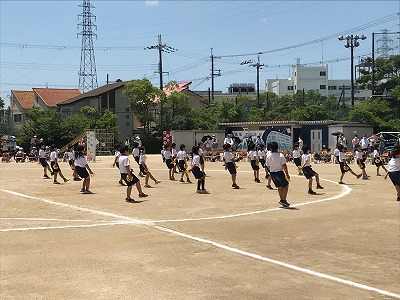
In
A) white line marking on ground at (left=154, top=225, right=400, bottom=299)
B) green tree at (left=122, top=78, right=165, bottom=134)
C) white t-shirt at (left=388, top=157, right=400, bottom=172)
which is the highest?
green tree at (left=122, top=78, right=165, bottom=134)

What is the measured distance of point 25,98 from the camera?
69875 millimetres

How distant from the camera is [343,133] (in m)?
37.3

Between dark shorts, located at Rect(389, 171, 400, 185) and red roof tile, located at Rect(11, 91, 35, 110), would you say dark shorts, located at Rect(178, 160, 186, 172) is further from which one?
red roof tile, located at Rect(11, 91, 35, 110)

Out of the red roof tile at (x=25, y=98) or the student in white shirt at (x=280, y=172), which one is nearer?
the student in white shirt at (x=280, y=172)

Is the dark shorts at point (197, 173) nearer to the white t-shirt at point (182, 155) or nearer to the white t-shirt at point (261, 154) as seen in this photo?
the white t-shirt at point (182, 155)

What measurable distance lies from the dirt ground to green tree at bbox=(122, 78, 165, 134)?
1450 inches

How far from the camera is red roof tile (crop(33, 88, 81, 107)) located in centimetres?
6679

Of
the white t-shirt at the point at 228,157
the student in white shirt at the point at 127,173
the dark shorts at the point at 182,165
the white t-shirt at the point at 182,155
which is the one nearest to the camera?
the student in white shirt at the point at 127,173

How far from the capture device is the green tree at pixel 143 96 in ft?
177

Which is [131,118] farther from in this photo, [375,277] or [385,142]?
[375,277]

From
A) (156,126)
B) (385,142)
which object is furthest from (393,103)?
(156,126)

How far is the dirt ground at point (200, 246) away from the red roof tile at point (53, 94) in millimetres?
51616

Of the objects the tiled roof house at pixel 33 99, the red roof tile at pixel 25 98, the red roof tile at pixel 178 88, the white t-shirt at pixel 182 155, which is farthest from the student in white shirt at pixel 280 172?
the red roof tile at pixel 25 98

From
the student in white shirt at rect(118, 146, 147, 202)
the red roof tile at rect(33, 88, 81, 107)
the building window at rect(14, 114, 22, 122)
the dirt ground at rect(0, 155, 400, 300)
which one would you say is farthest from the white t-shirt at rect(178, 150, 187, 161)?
the building window at rect(14, 114, 22, 122)
